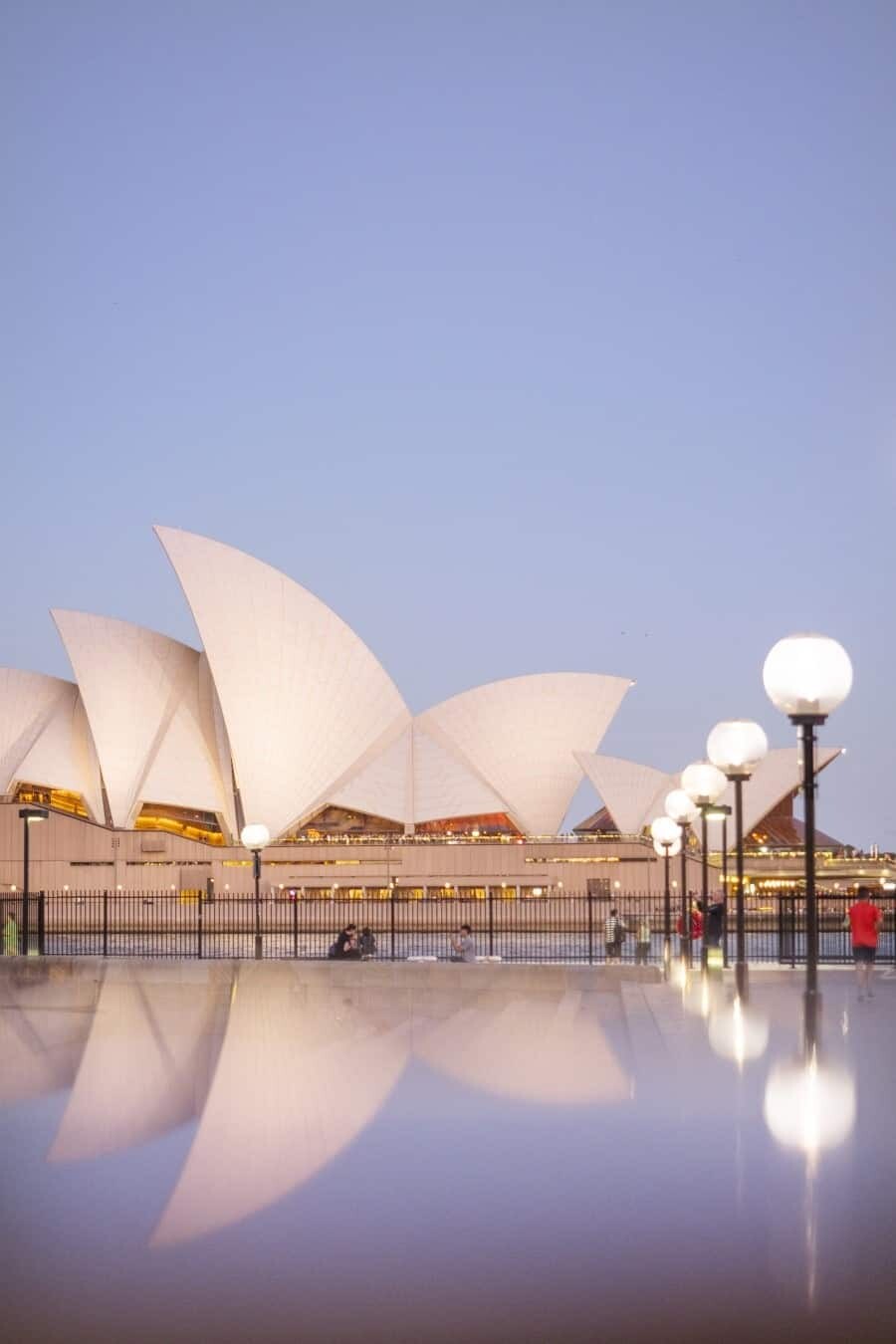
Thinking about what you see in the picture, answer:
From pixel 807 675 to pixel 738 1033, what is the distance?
85.5 inches

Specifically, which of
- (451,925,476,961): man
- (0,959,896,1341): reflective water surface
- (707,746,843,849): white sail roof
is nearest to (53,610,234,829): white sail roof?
(707,746,843,849): white sail roof

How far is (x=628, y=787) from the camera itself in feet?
140

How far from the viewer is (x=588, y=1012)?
970 cm

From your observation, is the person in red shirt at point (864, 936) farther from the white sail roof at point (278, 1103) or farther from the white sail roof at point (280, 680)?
the white sail roof at point (280, 680)

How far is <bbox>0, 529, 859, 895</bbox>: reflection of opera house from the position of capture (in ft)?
127

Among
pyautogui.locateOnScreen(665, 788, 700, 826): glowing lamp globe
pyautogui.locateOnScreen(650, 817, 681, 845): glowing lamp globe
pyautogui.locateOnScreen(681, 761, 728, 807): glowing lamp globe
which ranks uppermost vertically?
pyautogui.locateOnScreen(681, 761, 728, 807): glowing lamp globe

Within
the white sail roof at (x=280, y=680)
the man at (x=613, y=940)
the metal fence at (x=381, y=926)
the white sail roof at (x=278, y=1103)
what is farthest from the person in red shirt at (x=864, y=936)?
the white sail roof at (x=280, y=680)

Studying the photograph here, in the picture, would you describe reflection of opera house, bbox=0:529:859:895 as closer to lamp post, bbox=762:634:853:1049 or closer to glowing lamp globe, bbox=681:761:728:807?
glowing lamp globe, bbox=681:761:728:807

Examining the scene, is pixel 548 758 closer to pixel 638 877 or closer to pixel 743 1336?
pixel 638 877

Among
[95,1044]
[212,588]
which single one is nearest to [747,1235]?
[95,1044]

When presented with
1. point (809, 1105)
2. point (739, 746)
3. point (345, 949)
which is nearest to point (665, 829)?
point (345, 949)

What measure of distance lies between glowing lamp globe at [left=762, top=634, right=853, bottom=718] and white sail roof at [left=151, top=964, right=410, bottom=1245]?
3.01 m

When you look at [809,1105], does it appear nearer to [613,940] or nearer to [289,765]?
[613,940]

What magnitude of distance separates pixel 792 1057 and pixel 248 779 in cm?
3485
